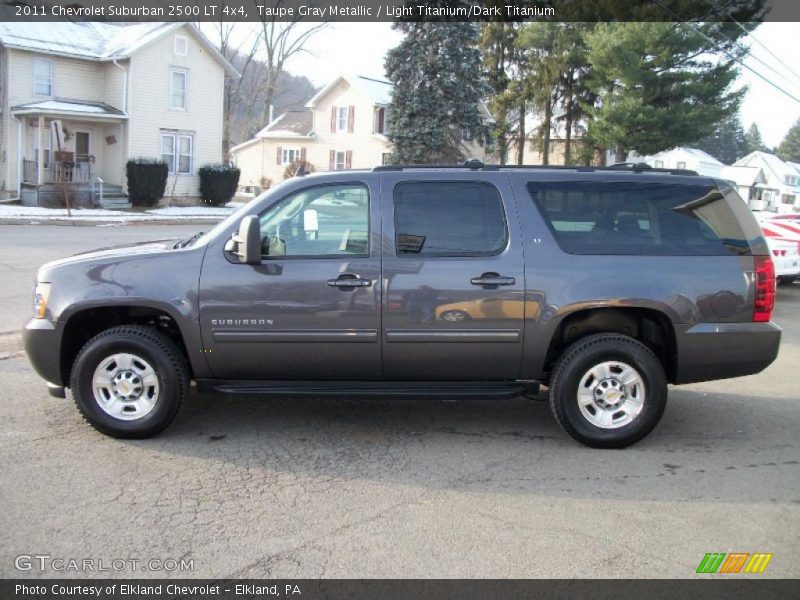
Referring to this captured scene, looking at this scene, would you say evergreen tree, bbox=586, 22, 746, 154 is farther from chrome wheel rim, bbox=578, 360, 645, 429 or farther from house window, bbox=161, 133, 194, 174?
chrome wheel rim, bbox=578, 360, 645, 429

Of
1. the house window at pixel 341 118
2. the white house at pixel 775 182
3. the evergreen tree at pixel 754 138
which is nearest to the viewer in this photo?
the house window at pixel 341 118

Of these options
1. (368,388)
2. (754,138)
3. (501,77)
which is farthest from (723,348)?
(754,138)

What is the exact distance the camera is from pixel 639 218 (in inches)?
212

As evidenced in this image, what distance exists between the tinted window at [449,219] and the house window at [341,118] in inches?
1789

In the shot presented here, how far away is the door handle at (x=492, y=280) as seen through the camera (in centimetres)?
517

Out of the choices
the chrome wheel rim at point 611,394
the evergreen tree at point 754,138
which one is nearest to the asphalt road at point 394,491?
the chrome wheel rim at point 611,394

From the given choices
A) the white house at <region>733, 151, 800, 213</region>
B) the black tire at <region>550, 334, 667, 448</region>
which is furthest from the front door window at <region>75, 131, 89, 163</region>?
the white house at <region>733, 151, 800, 213</region>

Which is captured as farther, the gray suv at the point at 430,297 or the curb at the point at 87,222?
the curb at the point at 87,222

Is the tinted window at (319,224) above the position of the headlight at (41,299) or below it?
above

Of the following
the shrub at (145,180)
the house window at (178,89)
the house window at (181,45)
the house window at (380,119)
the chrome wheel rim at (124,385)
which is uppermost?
the house window at (181,45)

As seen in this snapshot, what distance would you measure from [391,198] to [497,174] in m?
0.76

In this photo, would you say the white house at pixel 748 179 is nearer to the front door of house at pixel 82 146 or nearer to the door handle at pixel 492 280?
the front door of house at pixel 82 146

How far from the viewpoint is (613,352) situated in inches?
207

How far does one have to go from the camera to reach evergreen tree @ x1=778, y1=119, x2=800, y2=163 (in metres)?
130
